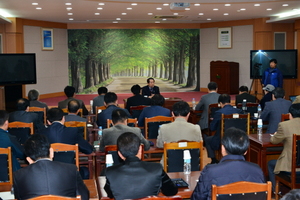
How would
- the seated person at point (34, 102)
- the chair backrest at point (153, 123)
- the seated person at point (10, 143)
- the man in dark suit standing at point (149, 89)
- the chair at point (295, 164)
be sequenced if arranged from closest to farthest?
1. the seated person at point (10, 143)
2. the chair at point (295, 164)
3. the chair backrest at point (153, 123)
4. the seated person at point (34, 102)
5. the man in dark suit standing at point (149, 89)

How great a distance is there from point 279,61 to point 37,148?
41.5 feet

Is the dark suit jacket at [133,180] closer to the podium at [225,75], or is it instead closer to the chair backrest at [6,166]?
the chair backrest at [6,166]

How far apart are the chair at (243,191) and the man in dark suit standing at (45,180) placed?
104cm

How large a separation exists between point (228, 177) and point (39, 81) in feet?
44.3

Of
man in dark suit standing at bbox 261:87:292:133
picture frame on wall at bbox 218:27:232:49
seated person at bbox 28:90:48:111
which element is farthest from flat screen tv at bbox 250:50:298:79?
seated person at bbox 28:90:48:111

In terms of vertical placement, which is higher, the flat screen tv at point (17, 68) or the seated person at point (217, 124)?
the flat screen tv at point (17, 68)

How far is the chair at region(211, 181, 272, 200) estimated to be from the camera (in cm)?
267

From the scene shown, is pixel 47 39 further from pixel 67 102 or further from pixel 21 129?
pixel 21 129

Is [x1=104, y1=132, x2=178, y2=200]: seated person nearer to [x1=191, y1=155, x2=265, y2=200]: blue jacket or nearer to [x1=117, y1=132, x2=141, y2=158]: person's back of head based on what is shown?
[x1=117, y1=132, x2=141, y2=158]: person's back of head

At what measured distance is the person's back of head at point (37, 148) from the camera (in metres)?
3.01

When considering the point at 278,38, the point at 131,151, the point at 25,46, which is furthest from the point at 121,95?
the point at 131,151

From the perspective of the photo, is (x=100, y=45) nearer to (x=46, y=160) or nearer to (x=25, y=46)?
(x=25, y=46)

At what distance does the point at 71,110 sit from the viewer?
6.08 metres

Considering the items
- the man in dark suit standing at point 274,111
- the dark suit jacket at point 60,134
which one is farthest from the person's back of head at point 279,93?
the dark suit jacket at point 60,134
